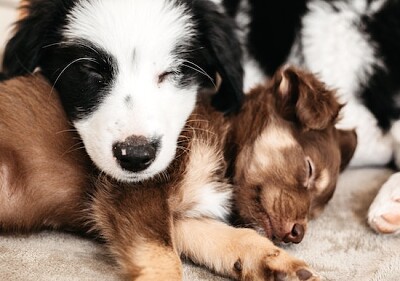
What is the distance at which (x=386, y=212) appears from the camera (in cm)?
180

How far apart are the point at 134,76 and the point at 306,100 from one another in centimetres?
58

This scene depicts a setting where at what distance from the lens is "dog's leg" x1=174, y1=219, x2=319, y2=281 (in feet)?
4.72

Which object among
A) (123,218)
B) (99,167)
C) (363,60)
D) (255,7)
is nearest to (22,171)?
(99,167)

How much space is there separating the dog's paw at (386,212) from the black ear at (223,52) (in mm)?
536

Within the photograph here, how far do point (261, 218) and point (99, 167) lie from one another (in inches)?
20.3

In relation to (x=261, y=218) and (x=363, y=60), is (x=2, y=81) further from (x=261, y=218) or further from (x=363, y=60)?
(x=363, y=60)

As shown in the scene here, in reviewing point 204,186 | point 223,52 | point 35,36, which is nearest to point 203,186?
point 204,186

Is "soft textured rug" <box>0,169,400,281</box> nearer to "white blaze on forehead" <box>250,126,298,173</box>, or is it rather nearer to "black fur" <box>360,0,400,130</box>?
"white blaze on forehead" <box>250,126,298,173</box>

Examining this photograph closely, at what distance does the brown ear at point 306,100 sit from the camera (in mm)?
1868

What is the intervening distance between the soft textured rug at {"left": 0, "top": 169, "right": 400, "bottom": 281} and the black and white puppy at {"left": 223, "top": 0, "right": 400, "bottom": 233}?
0.45 meters

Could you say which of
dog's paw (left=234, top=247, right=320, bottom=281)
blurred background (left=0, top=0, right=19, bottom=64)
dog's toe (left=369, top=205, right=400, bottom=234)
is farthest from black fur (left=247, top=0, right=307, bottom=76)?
blurred background (left=0, top=0, right=19, bottom=64)

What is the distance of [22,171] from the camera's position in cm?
160

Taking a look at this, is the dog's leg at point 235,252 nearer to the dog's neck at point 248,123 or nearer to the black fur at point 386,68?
the dog's neck at point 248,123

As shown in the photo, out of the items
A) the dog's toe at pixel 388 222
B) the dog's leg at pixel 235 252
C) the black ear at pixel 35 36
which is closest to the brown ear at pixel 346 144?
the dog's toe at pixel 388 222
